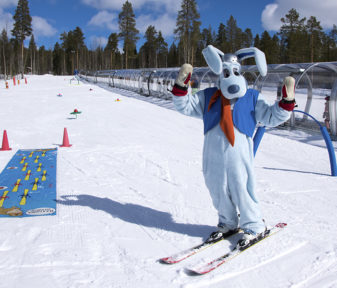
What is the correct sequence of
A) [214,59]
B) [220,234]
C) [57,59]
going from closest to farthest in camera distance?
[214,59]
[220,234]
[57,59]

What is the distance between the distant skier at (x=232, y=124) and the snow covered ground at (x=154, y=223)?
46 cm

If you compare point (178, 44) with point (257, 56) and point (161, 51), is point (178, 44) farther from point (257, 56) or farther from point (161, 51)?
point (257, 56)

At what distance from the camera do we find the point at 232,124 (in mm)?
2922

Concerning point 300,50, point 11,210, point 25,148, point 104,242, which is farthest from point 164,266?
point 300,50

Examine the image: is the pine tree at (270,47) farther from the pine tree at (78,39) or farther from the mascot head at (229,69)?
the mascot head at (229,69)

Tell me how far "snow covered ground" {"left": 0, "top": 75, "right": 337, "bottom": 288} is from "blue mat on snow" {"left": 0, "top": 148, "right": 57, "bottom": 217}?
0.16 m

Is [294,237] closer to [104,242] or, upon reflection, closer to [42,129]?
[104,242]

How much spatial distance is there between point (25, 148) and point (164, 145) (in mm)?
3122

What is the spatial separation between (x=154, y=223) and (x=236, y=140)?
1.45 metres

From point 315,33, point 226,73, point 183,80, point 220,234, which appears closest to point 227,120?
point 226,73

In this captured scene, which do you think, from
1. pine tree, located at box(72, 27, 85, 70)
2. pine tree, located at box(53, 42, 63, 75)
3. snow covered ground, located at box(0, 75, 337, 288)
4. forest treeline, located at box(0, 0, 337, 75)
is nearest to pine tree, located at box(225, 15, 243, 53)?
forest treeline, located at box(0, 0, 337, 75)

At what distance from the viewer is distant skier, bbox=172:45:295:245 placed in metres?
2.89

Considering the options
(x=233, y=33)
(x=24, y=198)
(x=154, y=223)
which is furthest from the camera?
(x=233, y=33)

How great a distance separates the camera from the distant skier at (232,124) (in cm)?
289
